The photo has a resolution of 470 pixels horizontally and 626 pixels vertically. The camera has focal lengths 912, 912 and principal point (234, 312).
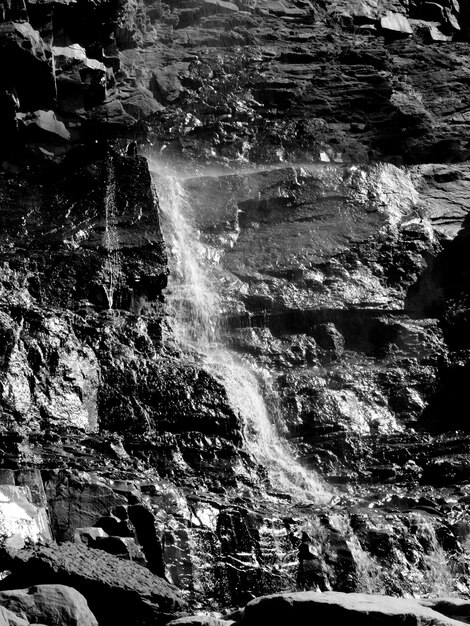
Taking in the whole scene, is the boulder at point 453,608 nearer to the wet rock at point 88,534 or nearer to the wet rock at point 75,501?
the wet rock at point 88,534

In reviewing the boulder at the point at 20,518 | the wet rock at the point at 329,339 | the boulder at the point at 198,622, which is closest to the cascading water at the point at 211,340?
the wet rock at the point at 329,339

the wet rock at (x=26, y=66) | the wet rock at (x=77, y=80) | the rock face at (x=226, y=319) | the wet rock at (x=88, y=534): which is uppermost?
the wet rock at (x=77, y=80)

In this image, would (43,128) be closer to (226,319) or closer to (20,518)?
(226,319)

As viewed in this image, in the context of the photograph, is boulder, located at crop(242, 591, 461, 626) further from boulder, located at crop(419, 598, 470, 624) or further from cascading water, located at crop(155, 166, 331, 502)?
cascading water, located at crop(155, 166, 331, 502)

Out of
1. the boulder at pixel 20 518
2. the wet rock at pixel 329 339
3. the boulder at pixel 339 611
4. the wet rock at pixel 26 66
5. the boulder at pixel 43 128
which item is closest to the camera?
the boulder at pixel 339 611

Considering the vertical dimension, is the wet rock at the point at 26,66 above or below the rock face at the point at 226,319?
above

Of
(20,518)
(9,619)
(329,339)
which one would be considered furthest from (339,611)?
(329,339)

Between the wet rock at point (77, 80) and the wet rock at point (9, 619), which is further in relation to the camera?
the wet rock at point (77, 80)
